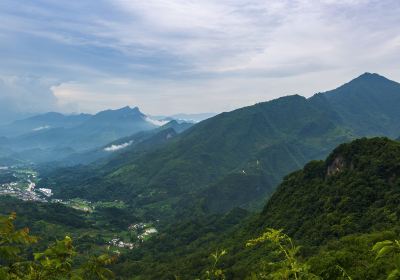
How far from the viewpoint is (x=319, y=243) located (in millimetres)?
133375

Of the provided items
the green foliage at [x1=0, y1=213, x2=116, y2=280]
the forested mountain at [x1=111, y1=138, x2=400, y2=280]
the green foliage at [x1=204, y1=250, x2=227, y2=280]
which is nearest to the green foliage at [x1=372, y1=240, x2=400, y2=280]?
the green foliage at [x1=204, y1=250, x2=227, y2=280]

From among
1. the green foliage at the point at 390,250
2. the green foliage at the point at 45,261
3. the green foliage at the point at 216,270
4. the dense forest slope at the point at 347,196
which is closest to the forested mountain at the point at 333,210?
the dense forest slope at the point at 347,196

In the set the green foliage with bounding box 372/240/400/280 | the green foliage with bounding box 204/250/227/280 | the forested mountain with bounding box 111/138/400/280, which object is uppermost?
the green foliage with bounding box 372/240/400/280

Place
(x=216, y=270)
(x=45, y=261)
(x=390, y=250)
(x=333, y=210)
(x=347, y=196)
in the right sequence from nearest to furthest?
(x=390, y=250) → (x=45, y=261) → (x=216, y=270) → (x=347, y=196) → (x=333, y=210)

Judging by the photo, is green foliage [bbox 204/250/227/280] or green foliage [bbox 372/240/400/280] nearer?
green foliage [bbox 372/240/400/280]

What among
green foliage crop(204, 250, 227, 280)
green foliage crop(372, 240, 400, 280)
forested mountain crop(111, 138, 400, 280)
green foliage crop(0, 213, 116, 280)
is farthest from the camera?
forested mountain crop(111, 138, 400, 280)

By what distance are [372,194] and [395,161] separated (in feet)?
44.8

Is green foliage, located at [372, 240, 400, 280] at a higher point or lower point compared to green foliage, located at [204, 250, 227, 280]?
higher

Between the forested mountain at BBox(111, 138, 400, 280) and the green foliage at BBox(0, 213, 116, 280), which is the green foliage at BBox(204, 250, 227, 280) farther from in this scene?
the forested mountain at BBox(111, 138, 400, 280)

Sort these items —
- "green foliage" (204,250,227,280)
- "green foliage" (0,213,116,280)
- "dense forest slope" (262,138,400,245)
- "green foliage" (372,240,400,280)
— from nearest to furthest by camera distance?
"green foliage" (372,240,400,280) < "green foliage" (0,213,116,280) < "green foliage" (204,250,227,280) < "dense forest slope" (262,138,400,245)

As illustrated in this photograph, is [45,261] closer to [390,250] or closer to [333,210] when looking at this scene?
[390,250]

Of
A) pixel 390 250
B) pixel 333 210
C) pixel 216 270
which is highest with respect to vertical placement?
pixel 390 250

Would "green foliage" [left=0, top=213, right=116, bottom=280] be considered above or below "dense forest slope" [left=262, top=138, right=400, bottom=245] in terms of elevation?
A: above

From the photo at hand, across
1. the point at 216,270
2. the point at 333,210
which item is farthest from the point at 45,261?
the point at 333,210
